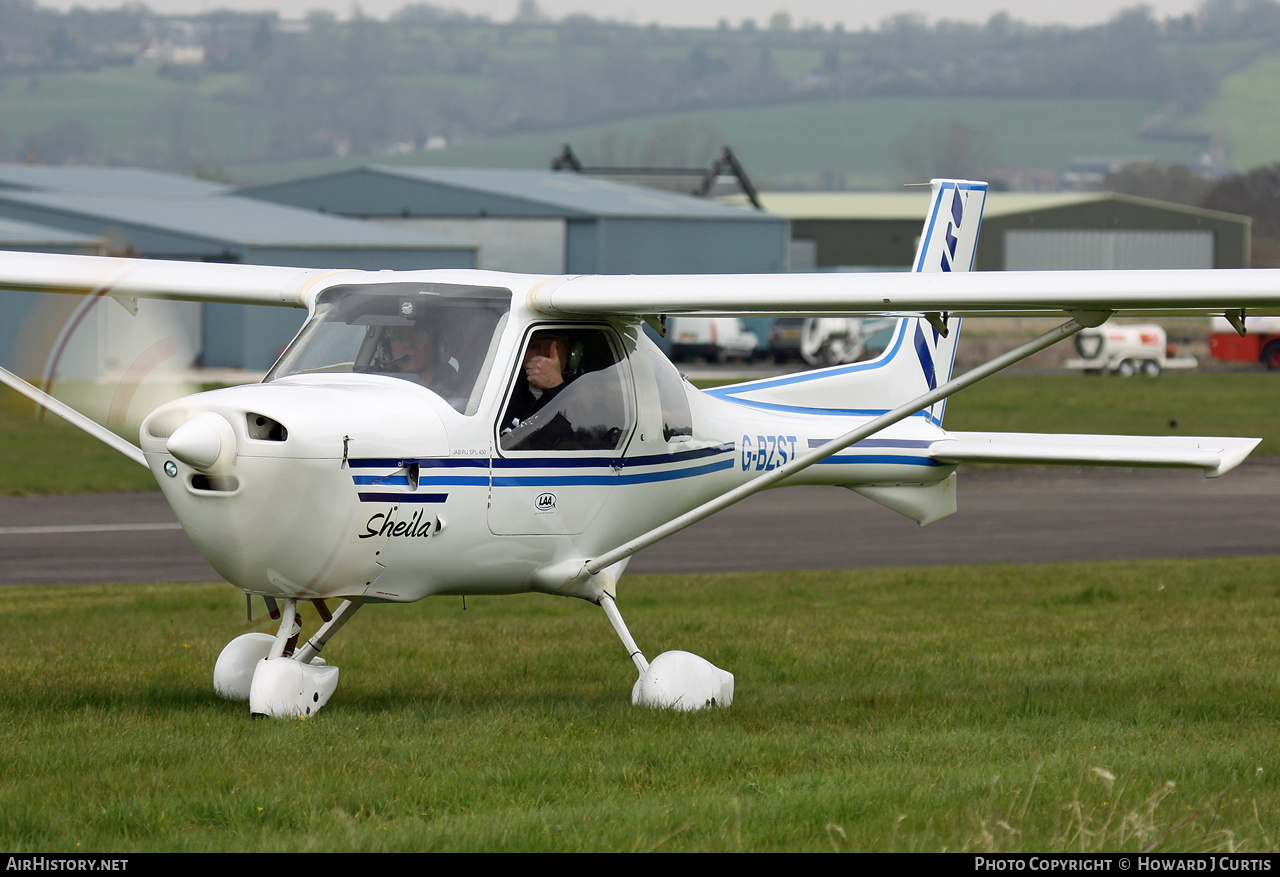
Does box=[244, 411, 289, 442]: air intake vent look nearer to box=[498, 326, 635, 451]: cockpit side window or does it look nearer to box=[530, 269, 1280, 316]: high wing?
box=[498, 326, 635, 451]: cockpit side window

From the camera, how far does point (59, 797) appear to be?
20.5 feet

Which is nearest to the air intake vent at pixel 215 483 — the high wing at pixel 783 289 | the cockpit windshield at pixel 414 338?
the cockpit windshield at pixel 414 338

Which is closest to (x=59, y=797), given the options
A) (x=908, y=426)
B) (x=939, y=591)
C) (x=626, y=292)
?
(x=626, y=292)

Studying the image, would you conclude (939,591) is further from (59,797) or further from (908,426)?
(59,797)

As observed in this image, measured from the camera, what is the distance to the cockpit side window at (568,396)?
8297mm

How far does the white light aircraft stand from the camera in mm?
7504

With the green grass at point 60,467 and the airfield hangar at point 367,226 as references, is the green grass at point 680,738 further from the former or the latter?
the airfield hangar at point 367,226

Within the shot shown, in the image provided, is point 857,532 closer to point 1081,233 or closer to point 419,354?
point 419,354

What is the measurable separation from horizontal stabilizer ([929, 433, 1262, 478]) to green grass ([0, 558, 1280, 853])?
1.24 meters

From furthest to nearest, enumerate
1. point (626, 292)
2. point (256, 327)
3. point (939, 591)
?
point (256, 327), point (939, 591), point (626, 292)

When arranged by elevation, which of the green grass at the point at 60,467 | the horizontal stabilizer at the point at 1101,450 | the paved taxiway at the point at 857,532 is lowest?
the green grass at the point at 60,467

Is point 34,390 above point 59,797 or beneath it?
above

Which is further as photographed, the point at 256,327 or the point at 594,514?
the point at 256,327

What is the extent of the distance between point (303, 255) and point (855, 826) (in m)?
46.0
